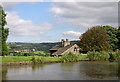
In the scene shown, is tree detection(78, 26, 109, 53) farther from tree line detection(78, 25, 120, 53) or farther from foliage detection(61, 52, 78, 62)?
foliage detection(61, 52, 78, 62)

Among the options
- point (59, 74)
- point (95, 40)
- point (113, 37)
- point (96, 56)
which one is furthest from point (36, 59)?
point (113, 37)

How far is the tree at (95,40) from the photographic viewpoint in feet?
165

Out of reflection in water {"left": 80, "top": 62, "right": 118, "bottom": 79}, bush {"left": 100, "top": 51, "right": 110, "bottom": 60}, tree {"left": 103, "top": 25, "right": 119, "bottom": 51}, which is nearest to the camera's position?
reflection in water {"left": 80, "top": 62, "right": 118, "bottom": 79}

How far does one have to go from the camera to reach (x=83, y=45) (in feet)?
170

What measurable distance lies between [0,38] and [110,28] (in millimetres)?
45598

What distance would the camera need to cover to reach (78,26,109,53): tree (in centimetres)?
5019

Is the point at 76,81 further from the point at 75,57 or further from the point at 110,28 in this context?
the point at 110,28

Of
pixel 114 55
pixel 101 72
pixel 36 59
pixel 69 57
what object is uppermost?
pixel 114 55

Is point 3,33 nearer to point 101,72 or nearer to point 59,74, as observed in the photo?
point 59,74

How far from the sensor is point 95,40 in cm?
5088

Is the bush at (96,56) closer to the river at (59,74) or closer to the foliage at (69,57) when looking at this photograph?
the foliage at (69,57)

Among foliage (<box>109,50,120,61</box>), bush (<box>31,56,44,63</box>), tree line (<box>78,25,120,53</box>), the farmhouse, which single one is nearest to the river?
bush (<box>31,56,44,63</box>)

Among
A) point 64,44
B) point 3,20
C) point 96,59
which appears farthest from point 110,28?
point 3,20

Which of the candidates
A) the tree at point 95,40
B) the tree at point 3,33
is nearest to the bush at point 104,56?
the tree at point 95,40
